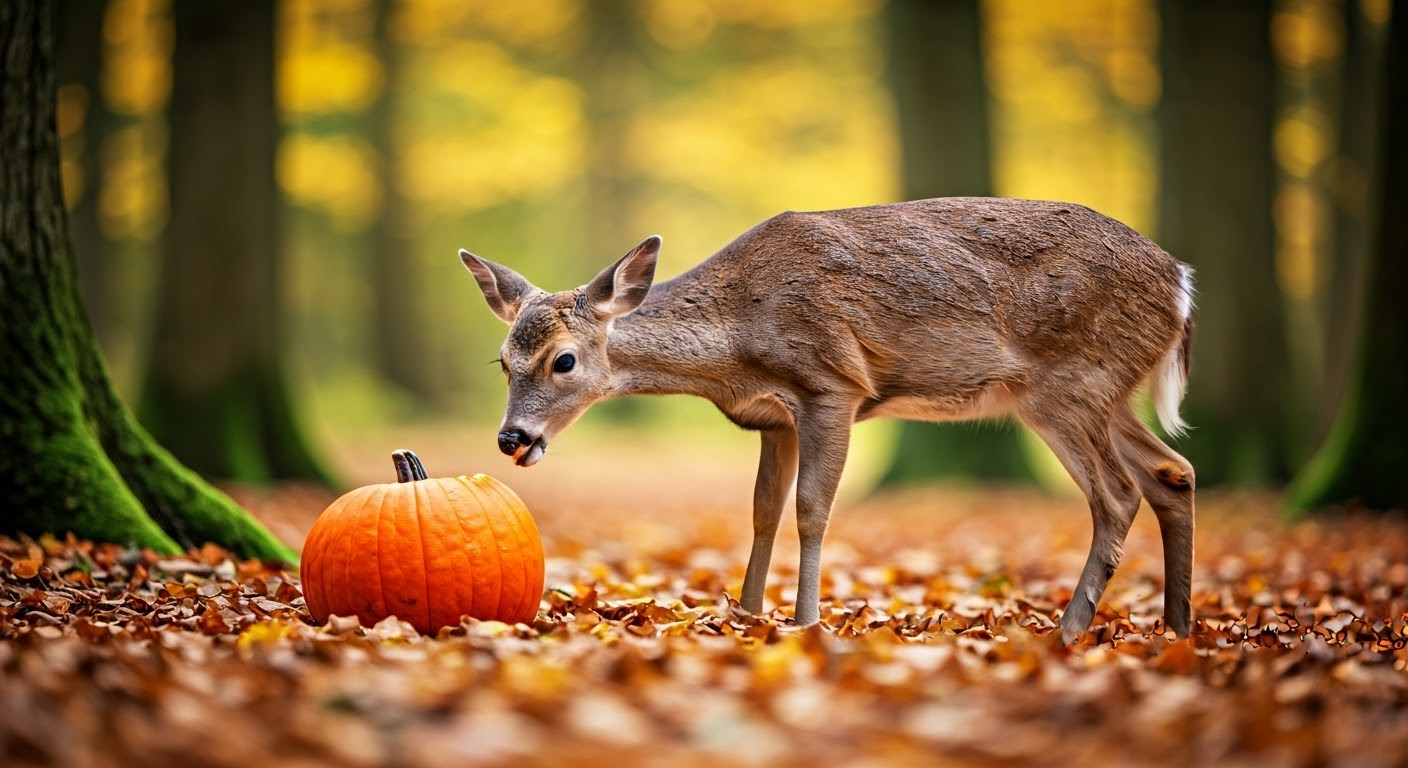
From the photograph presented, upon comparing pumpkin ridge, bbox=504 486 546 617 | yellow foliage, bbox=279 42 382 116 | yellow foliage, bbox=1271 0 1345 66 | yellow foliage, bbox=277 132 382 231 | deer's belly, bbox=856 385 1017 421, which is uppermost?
yellow foliage, bbox=279 42 382 116

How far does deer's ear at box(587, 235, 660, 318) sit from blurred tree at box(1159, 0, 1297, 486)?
780cm

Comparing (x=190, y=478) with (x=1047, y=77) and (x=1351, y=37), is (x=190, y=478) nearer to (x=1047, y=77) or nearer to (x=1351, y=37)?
(x=1351, y=37)

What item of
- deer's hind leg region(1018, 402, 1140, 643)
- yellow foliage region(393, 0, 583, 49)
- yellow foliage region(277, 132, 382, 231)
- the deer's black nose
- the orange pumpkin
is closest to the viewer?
the orange pumpkin

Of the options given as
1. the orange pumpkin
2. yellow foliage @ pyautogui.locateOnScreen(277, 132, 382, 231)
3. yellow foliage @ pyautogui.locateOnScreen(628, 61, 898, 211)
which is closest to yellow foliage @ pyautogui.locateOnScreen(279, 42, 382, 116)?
yellow foliage @ pyautogui.locateOnScreen(277, 132, 382, 231)

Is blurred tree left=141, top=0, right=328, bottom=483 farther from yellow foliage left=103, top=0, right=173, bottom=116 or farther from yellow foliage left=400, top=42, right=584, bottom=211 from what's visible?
yellow foliage left=400, top=42, right=584, bottom=211

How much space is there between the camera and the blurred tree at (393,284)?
25000 mm

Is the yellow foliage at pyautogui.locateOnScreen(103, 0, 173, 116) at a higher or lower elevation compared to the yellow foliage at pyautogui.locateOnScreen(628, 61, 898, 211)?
higher

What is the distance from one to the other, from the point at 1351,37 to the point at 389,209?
17436 mm

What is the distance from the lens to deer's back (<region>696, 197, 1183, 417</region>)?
19.0 ft

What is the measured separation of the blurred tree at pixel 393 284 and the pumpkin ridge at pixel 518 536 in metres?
21.1

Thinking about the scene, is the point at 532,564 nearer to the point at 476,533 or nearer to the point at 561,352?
the point at 476,533

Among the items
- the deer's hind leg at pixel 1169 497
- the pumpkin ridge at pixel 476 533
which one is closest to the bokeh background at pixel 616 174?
the deer's hind leg at pixel 1169 497

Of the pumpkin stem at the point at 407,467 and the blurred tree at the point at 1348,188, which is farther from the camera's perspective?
the blurred tree at the point at 1348,188

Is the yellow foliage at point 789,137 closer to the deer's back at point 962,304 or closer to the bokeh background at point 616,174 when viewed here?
the bokeh background at point 616,174
